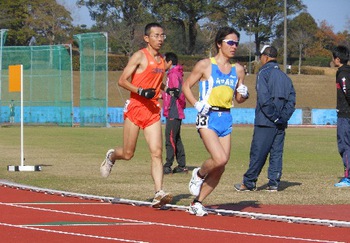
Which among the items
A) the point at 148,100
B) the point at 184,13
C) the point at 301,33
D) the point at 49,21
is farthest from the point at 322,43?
the point at 148,100

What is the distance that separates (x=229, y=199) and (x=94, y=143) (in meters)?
15.3

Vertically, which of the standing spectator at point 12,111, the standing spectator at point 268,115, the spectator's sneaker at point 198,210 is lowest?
the standing spectator at point 12,111

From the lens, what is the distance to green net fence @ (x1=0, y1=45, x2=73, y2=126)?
43344 mm

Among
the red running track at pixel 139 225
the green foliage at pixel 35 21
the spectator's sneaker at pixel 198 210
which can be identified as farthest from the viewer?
the green foliage at pixel 35 21

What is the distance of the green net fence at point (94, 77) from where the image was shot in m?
41.6

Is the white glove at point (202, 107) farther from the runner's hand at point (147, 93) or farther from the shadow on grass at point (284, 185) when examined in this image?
the shadow on grass at point (284, 185)

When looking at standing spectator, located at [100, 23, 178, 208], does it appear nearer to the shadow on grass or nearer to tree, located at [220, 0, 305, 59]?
the shadow on grass

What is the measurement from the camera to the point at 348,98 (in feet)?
45.1

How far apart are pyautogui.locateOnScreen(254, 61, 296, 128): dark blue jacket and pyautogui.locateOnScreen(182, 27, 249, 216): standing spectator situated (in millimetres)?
2845

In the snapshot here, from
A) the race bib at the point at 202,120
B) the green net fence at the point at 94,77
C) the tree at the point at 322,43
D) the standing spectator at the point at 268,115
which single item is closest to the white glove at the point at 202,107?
the race bib at the point at 202,120

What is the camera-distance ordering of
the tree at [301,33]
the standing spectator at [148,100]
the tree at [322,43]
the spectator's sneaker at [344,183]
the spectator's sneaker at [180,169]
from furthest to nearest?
the tree at [322,43]
the tree at [301,33]
the spectator's sneaker at [180,169]
the spectator's sneaker at [344,183]
the standing spectator at [148,100]

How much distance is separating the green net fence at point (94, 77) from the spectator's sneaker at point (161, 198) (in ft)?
102

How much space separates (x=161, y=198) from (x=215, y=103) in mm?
1402

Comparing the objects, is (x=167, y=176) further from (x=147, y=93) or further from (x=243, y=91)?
(x=243, y=91)
